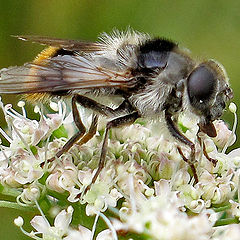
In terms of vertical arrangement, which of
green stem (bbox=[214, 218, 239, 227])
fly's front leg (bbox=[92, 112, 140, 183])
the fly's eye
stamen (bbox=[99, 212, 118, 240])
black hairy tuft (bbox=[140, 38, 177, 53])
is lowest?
stamen (bbox=[99, 212, 118, 240])

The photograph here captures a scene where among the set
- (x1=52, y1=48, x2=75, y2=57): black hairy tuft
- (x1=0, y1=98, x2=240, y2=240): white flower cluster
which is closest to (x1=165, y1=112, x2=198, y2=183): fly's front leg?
(x1=0, y1=98, x2=240, y2=240): white flower cluster

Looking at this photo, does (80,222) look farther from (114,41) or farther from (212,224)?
(114,41)

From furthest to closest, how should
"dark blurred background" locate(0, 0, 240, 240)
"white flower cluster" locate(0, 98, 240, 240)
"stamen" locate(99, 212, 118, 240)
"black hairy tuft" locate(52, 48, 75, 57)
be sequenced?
"dark blurred background" locate(0, 0, 240, 240) < "black hairy tuft" locate(52, 48, 75, 57) < "white flower cluster" locate(0, 98, 240, 240) < "stamen" locate(99, 212, 118, 240)

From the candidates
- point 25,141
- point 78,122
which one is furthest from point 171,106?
point 25,141

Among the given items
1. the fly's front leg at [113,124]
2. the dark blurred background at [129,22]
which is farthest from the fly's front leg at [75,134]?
the dark blurred background at [129,22]

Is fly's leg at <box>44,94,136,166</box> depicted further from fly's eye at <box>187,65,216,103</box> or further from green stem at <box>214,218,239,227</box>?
green stem at <box>214,218,239,227</box>

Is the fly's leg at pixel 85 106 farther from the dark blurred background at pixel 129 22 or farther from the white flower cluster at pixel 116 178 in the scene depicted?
the dark blurred background at pixel 129 22
